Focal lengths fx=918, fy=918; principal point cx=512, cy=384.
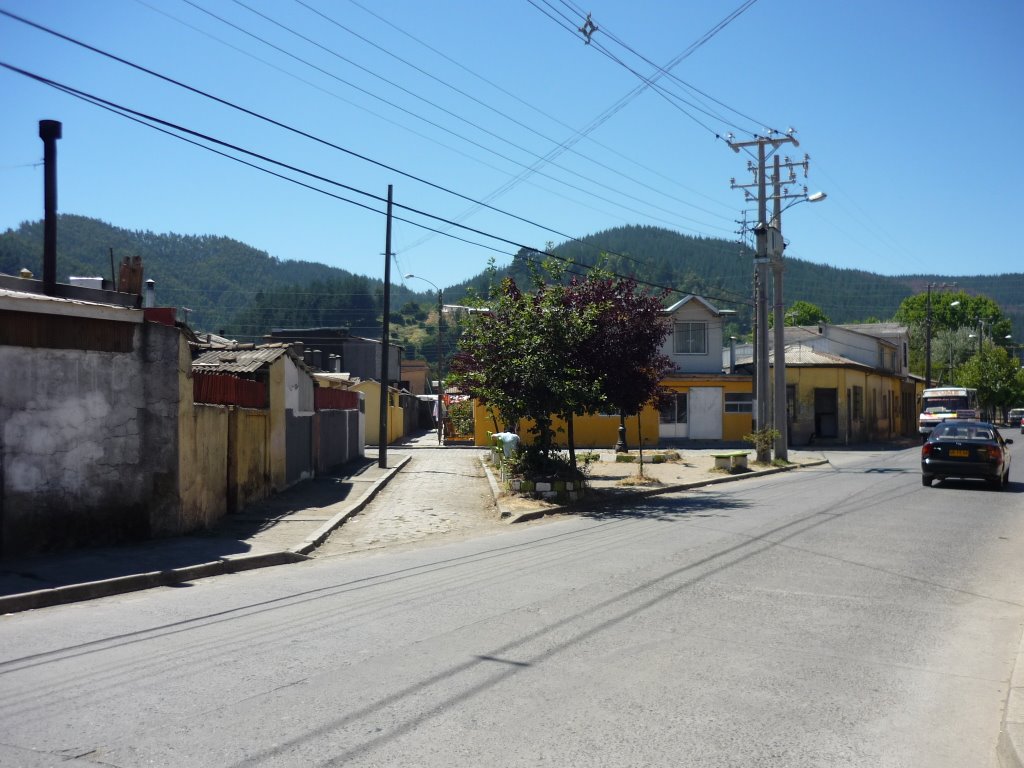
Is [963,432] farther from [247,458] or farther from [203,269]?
[203,269]

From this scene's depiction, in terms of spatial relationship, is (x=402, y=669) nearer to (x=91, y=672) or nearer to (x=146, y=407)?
(x=91, y=672)

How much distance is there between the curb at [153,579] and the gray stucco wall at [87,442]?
1.91 m

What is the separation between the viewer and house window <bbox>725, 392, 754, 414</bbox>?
4375cm

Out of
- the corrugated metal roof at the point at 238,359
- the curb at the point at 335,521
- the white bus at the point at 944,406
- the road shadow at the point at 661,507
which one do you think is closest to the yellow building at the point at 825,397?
the white bus at the point at 944,406

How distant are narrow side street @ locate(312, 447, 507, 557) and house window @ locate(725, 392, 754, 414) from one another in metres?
19.4

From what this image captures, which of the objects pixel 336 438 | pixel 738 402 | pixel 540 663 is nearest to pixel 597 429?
pixel 738 402

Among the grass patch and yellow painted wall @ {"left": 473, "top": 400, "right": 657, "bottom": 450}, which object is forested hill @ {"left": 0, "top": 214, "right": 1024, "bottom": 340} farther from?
the grass patch

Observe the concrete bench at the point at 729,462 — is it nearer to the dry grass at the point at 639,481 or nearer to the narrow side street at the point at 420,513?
the dry grass at the point at 639,481

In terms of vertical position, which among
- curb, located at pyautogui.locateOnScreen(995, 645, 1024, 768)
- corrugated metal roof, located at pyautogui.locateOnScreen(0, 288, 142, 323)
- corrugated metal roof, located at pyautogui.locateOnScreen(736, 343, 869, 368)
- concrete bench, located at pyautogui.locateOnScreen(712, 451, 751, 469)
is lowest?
curb, located at pyautogui.locateOnScreen(995, 645, 1024, 768)

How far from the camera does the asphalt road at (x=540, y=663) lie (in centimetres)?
485

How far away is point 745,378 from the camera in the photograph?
43375 mm

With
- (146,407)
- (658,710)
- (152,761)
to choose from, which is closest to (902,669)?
(658,710)

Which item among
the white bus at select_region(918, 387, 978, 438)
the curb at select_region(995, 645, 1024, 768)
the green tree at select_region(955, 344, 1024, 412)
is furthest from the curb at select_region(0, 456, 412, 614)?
the green tree at select_region(955, 344, 1024, 412)

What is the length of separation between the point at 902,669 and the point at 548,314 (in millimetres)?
12980
